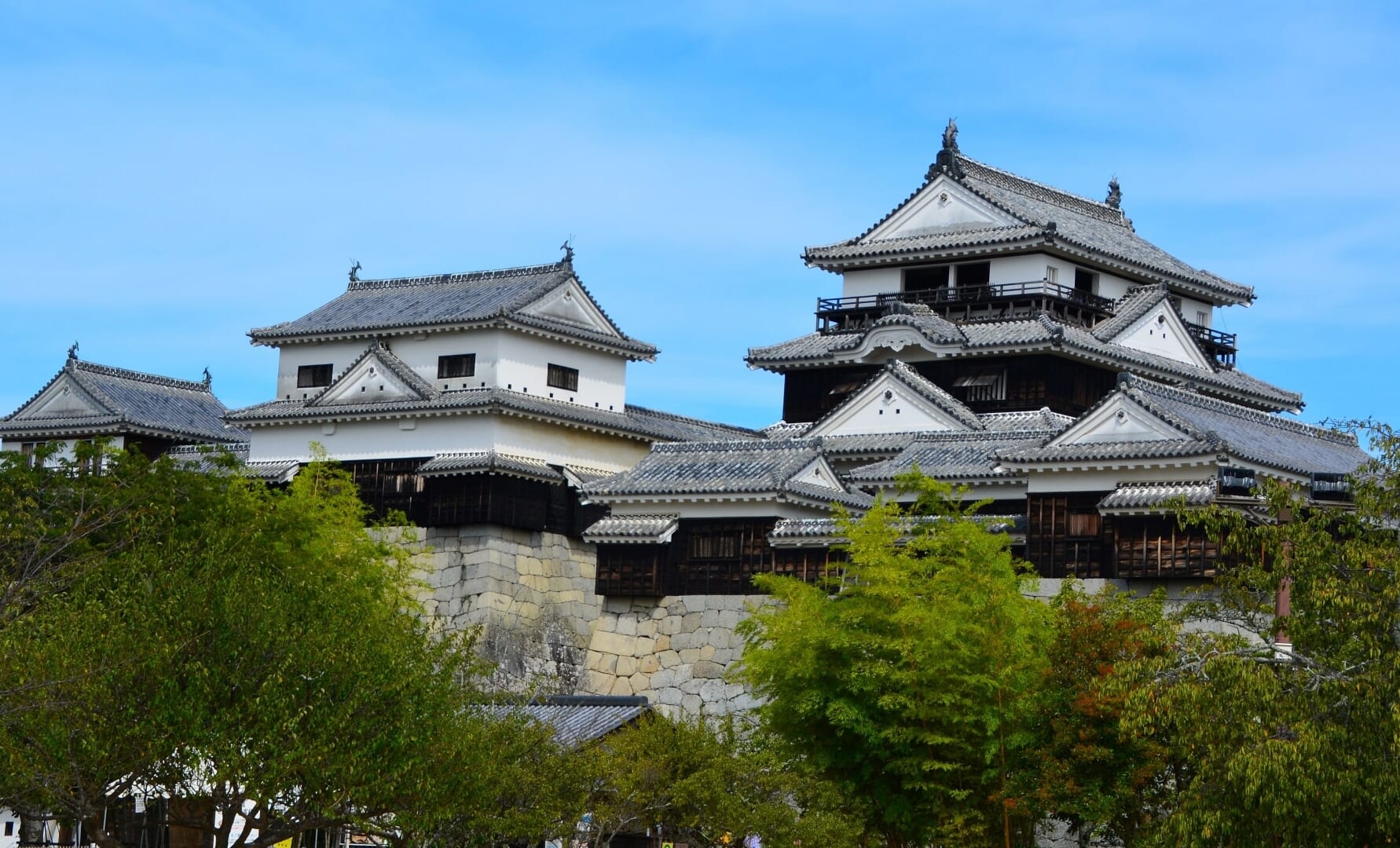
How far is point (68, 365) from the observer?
190ft

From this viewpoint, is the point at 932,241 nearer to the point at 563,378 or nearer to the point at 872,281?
the point at 872,281

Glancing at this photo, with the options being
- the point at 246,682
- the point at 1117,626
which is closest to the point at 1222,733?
the point at 1117,626

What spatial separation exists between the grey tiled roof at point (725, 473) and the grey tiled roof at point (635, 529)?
51 centimetres

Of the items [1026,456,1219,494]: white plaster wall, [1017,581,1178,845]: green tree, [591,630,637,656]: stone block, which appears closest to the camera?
[1017,581,1178,845]: green tree

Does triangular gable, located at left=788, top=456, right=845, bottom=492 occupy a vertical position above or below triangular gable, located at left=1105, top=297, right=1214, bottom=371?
below

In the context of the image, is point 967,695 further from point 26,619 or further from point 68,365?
point 68,365

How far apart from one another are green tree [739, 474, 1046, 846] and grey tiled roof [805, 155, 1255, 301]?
1855cm

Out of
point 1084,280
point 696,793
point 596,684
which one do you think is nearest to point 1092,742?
point 696,793

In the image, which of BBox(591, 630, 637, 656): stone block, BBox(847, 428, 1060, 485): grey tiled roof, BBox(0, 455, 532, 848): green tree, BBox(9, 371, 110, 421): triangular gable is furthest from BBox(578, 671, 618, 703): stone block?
BBox(9, 371, 110, 421): triangular gable

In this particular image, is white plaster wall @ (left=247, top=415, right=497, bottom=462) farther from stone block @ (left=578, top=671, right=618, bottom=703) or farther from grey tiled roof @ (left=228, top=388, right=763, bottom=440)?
stone block @ (left=578, top=671, right=618, bottom=703)

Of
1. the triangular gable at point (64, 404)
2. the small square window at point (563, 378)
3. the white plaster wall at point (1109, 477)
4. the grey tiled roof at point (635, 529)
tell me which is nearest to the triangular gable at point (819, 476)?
the grey tiled roof at point (635, 529)

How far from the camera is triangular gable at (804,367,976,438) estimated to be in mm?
46344

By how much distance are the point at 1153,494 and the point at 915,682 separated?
8.88 meters

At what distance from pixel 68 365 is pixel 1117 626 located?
120 ft
